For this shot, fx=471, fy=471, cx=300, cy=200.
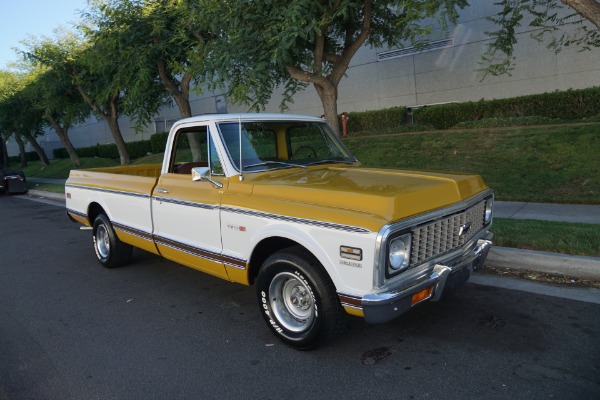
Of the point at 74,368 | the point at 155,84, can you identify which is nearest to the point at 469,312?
the point at 74,368

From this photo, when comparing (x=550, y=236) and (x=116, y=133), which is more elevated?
(x=116, y=133)

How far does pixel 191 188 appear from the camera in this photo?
4691 millimetres

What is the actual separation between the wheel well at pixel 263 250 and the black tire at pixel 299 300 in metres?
0.16

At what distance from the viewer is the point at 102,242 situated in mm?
6742

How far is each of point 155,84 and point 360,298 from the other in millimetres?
13230

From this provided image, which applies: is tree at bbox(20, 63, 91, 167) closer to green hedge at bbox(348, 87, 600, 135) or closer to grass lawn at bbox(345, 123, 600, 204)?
green hedge at bbox(348, 87, 600, 135)

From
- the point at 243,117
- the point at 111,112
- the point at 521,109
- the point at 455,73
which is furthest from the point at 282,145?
the point at 111,112

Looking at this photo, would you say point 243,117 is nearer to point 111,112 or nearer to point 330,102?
point 330,102

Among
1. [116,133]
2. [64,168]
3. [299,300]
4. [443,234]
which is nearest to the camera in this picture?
[443,234]

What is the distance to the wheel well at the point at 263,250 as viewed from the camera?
3.94 metres

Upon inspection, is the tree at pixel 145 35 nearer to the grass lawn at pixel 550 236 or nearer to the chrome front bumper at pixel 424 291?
the grass lawn at pixel 550 236

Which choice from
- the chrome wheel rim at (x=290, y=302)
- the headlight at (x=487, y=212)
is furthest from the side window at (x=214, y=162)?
the headlight at (x=487, y=212)

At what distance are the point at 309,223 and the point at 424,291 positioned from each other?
0.95m

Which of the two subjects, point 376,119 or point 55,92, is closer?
point 376,119
